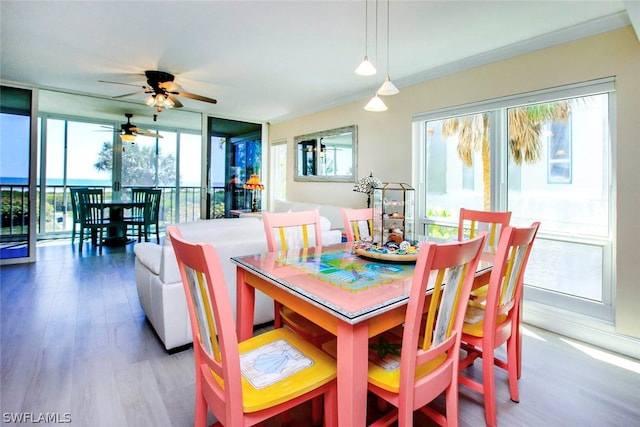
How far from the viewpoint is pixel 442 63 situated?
3373 mm

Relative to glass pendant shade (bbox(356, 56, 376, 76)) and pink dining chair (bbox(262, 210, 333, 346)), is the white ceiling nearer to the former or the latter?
glass pendant shade (bbox(356, 56, 376, 76))

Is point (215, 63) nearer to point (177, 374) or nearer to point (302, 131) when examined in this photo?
point (302, 131)

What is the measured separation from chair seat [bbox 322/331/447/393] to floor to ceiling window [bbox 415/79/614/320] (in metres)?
2.21

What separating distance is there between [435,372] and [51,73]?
5.25 meters

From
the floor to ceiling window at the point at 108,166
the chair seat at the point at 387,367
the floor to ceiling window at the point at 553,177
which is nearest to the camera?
the chair seat at the point at 387,367

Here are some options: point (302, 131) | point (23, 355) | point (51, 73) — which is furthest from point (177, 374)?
point (302, 131)

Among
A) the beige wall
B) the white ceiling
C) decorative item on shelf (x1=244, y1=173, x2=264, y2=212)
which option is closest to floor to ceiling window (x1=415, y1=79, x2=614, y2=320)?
the beige wall

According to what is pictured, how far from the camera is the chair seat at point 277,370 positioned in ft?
3.48

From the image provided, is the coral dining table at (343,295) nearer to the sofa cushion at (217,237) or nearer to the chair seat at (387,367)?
the chair seat at (387,367)

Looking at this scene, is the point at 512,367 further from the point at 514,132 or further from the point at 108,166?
the point at 108,166

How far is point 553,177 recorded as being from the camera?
2.88 metres

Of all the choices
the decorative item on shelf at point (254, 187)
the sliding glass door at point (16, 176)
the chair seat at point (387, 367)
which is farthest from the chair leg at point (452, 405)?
the sliding glass door at point (16, 176)

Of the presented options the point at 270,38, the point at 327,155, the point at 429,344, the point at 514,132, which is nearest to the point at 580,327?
the point at 514,132

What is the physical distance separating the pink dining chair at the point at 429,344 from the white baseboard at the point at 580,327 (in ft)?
6.48
